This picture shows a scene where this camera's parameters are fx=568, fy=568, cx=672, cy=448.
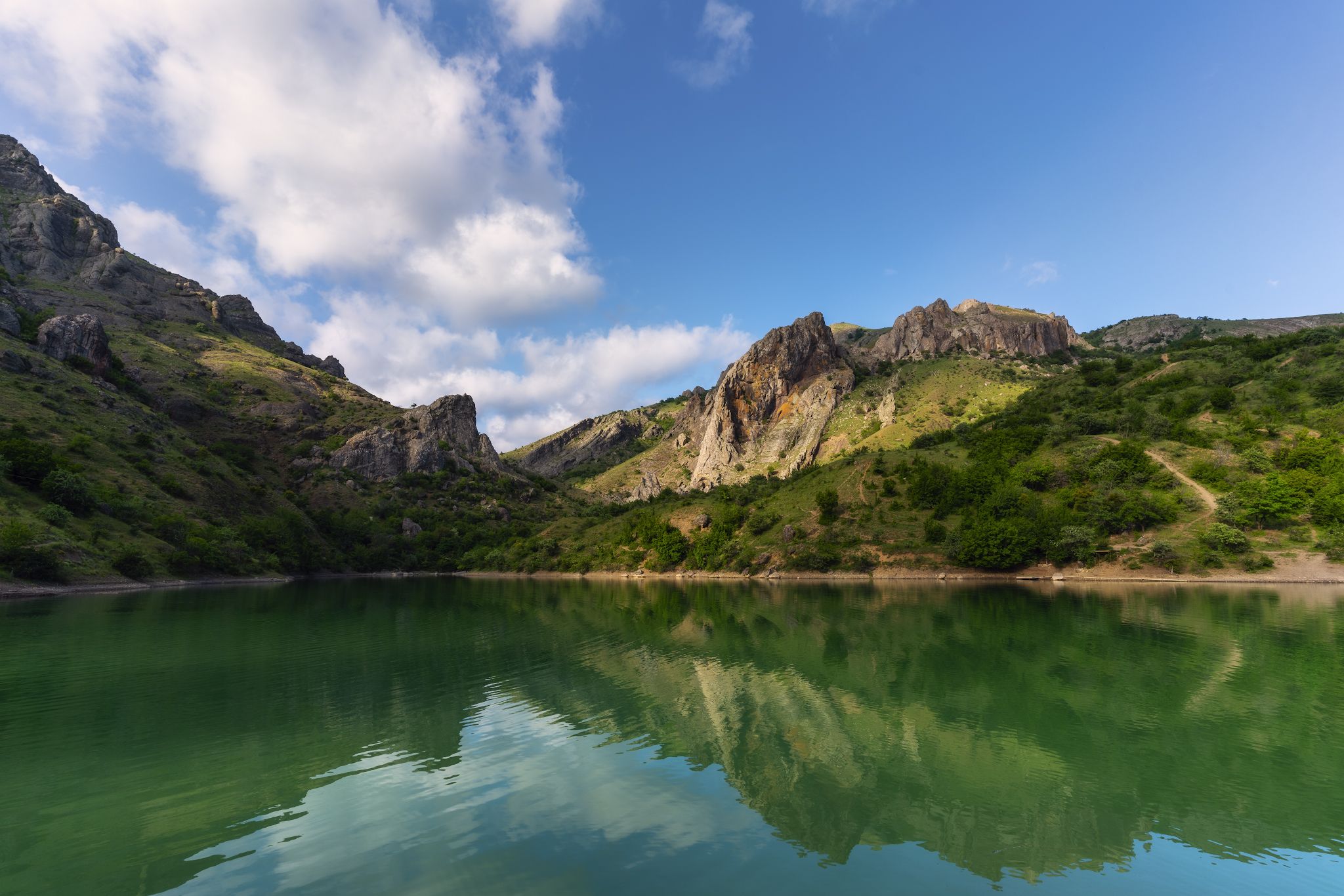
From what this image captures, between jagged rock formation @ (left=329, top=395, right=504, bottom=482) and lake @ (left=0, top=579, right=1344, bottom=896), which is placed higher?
jagged rock formation @ (left=329, top=395, right=504, bottom=482)

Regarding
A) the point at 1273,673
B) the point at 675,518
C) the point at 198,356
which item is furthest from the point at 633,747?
the point at 198,356

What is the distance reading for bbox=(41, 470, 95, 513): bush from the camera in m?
65.5

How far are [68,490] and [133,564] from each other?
1144cm

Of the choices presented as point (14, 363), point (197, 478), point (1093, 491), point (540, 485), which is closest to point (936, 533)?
point (1093, 491)

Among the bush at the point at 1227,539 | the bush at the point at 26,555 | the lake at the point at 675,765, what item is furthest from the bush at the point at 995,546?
the bush at the point at 26,555

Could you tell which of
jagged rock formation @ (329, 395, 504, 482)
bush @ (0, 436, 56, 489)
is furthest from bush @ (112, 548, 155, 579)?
jagged rock formation @ (329, 395, 504, 482)

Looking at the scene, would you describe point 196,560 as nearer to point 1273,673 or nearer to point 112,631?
point 112,631

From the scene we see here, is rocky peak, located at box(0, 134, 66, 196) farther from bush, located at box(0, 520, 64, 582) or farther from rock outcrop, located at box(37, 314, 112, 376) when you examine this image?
bush, located at box(0, 520, 64, 582)

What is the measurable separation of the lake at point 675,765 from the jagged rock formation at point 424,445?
124559 mm

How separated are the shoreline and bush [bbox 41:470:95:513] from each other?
40.7 ft

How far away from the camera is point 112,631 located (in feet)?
116

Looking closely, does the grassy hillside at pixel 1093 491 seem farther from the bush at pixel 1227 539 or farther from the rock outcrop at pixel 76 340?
the rock outcrop at pixel 76 340

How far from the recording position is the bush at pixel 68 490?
215ft

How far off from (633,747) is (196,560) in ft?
286
